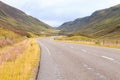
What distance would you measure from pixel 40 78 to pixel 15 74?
132cm

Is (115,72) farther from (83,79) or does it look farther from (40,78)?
(40,78)

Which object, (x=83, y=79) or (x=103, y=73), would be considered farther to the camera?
(x=103, y=73)

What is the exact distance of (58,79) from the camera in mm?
11930

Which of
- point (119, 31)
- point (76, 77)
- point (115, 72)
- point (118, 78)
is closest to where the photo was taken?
point (118, 78)

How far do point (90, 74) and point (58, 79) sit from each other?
1.75m

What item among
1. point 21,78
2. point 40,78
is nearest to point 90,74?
point 40,78

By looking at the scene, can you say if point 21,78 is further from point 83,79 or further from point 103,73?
point 103,73

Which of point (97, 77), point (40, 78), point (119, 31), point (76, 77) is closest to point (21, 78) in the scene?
point (40, 78)

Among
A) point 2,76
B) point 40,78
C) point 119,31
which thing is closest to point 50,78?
point 40,78

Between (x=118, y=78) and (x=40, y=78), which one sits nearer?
(x=118, y=78)

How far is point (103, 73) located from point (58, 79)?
2.27m

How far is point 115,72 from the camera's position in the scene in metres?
13.1

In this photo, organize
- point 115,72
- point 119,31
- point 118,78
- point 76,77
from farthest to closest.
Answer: point 119,31
point 115,72
point 76,77
point 118,78

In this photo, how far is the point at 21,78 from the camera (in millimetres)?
11773
